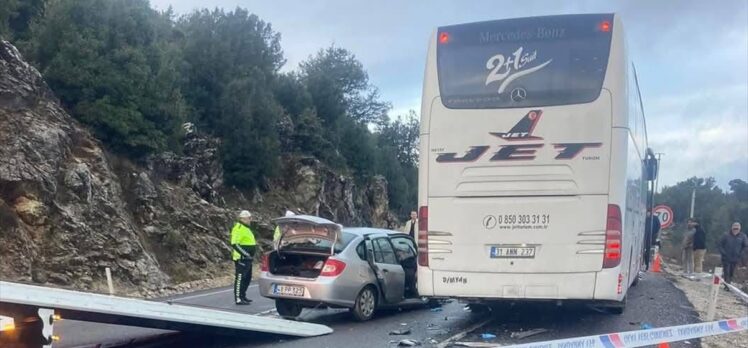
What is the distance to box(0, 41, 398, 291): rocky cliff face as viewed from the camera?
1664cm

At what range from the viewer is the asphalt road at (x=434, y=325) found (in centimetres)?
903

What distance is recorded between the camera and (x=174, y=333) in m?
9.10

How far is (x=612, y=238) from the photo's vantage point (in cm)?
852

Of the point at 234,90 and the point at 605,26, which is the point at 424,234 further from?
the point at 234,90

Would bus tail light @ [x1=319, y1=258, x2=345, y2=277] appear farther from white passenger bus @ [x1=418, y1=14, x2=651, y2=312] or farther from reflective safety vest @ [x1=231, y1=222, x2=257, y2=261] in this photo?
reflective safety vest @ [x1=231, y1=222, x2=257, y2=261]

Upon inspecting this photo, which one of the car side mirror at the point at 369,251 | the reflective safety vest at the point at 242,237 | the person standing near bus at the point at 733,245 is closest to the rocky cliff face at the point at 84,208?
the reflective safety vest at the point at 242,237

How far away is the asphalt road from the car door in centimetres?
41

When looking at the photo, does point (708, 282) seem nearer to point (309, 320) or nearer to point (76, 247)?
point (309, 320)

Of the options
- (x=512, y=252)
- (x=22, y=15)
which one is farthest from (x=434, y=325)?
(x=22, y=15)

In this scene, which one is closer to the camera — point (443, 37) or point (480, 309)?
point (443, 37)

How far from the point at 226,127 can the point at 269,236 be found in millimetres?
7326

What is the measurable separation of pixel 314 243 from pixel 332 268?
0.68m

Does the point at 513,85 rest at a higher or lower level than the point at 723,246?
higher

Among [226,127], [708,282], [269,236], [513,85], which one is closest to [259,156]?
[226,127]
